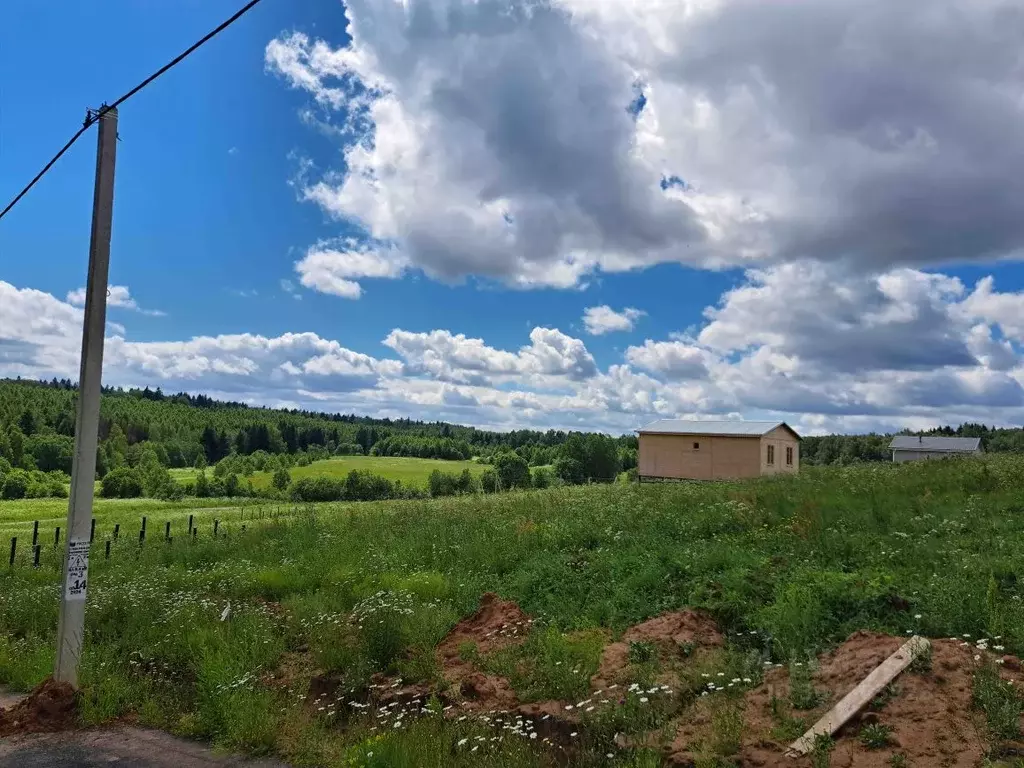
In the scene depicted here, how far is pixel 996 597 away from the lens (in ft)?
21.9

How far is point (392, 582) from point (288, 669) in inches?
97.0

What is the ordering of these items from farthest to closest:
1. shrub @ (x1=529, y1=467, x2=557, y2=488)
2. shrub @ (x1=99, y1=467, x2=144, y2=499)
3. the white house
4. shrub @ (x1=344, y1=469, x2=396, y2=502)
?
shrub @ (x1=344, y1=469, x2=396, y2=502) → shrub @ (x1=99, y1=467, x2=144, y2=499) → shrub @ (x1=529, y1=467, x2=557, y2=488) → the white house

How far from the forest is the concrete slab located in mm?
32483

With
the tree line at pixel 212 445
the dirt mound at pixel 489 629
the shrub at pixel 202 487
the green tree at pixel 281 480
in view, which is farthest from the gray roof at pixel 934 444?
the shrub at pixel 202 487

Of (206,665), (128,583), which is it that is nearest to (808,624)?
(206,665)

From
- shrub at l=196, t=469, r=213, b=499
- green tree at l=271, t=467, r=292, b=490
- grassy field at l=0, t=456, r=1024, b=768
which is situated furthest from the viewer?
green tree at l=271, t=467, r=292, b=490

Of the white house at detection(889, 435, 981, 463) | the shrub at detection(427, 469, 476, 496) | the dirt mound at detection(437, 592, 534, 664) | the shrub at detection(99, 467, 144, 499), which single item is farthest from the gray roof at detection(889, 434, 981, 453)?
the shrub at detection(99, 467, 144, 499)

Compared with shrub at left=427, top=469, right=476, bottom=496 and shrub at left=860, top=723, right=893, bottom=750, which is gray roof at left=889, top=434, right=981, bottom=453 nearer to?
shrub at left=427, top=469, right=476, bottom=496

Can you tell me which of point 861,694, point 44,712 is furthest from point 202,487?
point 861,694

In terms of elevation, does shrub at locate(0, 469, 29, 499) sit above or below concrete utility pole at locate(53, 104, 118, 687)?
below

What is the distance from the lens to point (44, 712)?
700cm

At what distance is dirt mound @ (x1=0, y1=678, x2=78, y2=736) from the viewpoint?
6.80m

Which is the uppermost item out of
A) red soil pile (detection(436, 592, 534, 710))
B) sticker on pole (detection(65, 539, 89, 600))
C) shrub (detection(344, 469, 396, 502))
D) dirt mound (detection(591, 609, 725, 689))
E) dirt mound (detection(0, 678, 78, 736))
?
sticker on pole (detection(65, 539, 89, 600))

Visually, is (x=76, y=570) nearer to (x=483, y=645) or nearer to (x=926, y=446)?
(x=483, y=645)
